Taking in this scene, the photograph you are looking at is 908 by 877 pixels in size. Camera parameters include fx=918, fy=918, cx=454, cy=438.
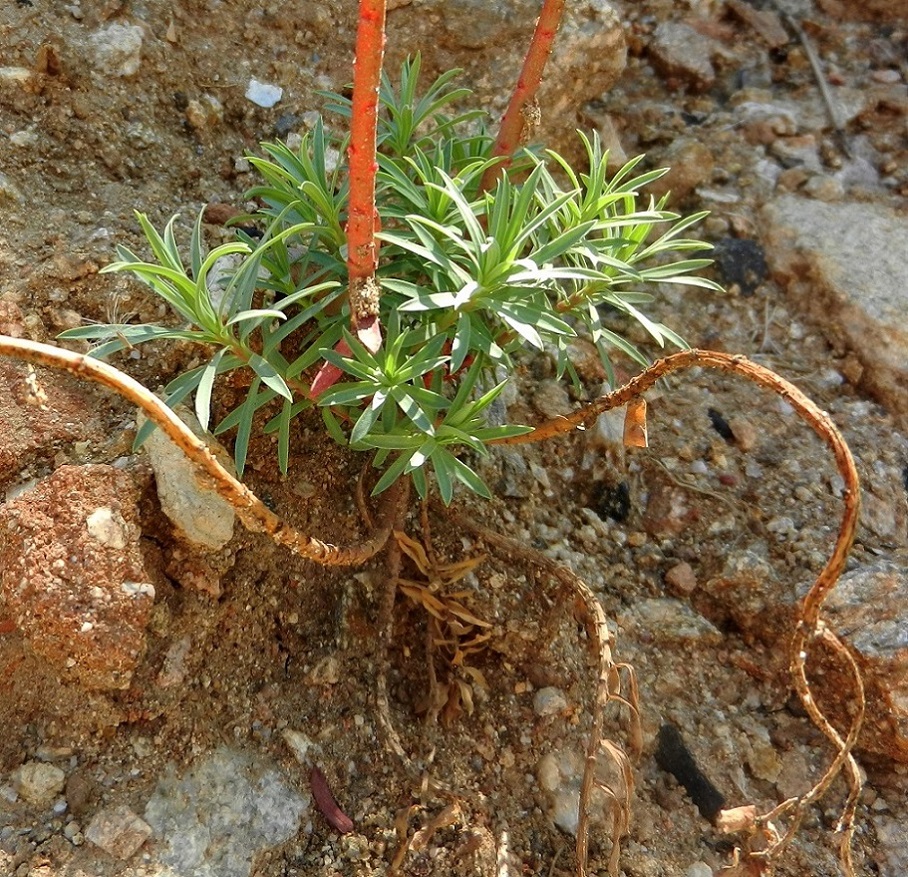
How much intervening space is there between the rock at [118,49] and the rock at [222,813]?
1719 mm

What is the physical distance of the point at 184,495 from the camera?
1851mm

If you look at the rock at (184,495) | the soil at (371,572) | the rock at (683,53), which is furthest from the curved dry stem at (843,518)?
the rock at (683,53)

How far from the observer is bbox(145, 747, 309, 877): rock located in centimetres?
173

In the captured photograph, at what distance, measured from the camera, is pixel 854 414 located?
2.67m

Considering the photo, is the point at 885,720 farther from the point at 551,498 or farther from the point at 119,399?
the point at 119,399

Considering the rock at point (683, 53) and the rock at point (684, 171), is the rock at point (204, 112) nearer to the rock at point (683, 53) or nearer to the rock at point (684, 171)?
the rock at point (684, 171)

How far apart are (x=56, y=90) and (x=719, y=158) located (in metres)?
2.06

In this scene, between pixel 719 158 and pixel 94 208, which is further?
pixel 719 158

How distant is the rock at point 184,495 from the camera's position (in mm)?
1849

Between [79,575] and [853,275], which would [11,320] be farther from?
[853,275]

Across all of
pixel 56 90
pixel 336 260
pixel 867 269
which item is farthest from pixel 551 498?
pixel 56 90

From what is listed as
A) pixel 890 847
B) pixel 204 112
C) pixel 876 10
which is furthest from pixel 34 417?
pixel 876 10

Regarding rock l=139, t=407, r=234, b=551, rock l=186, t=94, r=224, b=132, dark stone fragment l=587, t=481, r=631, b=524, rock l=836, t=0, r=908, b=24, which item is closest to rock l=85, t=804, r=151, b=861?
rock l=139, t=407, r=234, b=551

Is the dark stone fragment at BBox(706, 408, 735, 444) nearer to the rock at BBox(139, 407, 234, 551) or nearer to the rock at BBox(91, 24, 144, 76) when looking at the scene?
the rock at BBox(139, 407, 234, 551)
